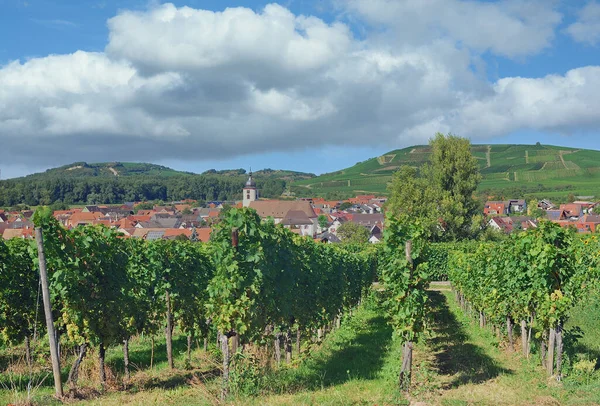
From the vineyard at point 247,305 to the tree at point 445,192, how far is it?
112 ft

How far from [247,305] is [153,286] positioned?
18.2 ft

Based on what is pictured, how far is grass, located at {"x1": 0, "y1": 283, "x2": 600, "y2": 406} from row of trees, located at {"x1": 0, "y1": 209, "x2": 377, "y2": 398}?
0.79m

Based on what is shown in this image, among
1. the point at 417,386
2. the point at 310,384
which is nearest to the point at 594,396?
the point at 417,386

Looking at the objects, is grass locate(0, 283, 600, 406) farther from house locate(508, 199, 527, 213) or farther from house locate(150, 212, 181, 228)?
house locate(508, 199, 527, 213)

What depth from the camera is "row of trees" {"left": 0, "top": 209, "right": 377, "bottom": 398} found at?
10.7 metres

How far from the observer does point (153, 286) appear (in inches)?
598

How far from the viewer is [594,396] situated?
32.6ft

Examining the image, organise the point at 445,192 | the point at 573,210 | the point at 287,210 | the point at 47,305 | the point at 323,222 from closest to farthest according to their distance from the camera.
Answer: the point at 47,305 → the point at 445,192 → the point at 573,210 → the point at 323,222 → the point at 287,210

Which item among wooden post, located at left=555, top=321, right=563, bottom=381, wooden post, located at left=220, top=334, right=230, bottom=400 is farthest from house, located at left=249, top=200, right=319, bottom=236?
wooden post, located at left=220, top=334, right=230, bottom=400

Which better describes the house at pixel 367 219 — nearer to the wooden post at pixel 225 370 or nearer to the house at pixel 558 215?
the house at pixel 558 215

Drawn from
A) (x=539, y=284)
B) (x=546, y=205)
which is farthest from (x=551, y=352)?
(x=546, y=205)

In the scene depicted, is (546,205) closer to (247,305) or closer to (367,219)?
(367,219)

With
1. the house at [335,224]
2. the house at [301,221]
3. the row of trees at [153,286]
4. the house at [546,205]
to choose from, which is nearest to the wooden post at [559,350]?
the row of trees at [153,286]

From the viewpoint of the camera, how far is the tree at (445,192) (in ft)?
169
